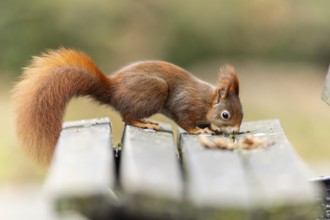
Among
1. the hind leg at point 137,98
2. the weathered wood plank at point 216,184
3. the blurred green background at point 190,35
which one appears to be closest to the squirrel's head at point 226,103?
the hind leg at point 137,98

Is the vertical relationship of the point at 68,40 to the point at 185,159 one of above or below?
above

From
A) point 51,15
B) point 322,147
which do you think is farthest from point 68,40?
point 322,147

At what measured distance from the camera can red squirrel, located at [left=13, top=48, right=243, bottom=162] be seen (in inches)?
95.0

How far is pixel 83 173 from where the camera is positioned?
1618 mm

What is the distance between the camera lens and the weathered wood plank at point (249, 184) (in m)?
1.52

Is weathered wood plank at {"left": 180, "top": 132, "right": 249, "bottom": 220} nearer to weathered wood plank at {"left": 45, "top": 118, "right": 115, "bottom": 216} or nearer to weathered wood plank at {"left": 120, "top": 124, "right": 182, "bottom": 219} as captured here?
weathered wood plank at {"left": 120, "top": 124, "right": 182, "bottom": 219}

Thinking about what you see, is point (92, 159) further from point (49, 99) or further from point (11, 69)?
point (11, 69)

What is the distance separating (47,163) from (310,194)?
91 centimetres

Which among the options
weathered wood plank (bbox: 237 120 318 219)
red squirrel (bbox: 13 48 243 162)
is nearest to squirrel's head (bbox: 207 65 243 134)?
red squirrel (bbox: 13 48 243 162)

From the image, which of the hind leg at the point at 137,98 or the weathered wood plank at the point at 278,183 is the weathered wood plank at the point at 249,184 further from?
the hind leg at the point at 137,98

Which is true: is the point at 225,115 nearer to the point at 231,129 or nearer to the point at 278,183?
the point at 231,129

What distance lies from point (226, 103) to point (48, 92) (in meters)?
0.77

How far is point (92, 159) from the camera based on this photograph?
1.78m

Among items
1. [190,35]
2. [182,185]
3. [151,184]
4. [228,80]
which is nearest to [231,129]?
[228,80]
